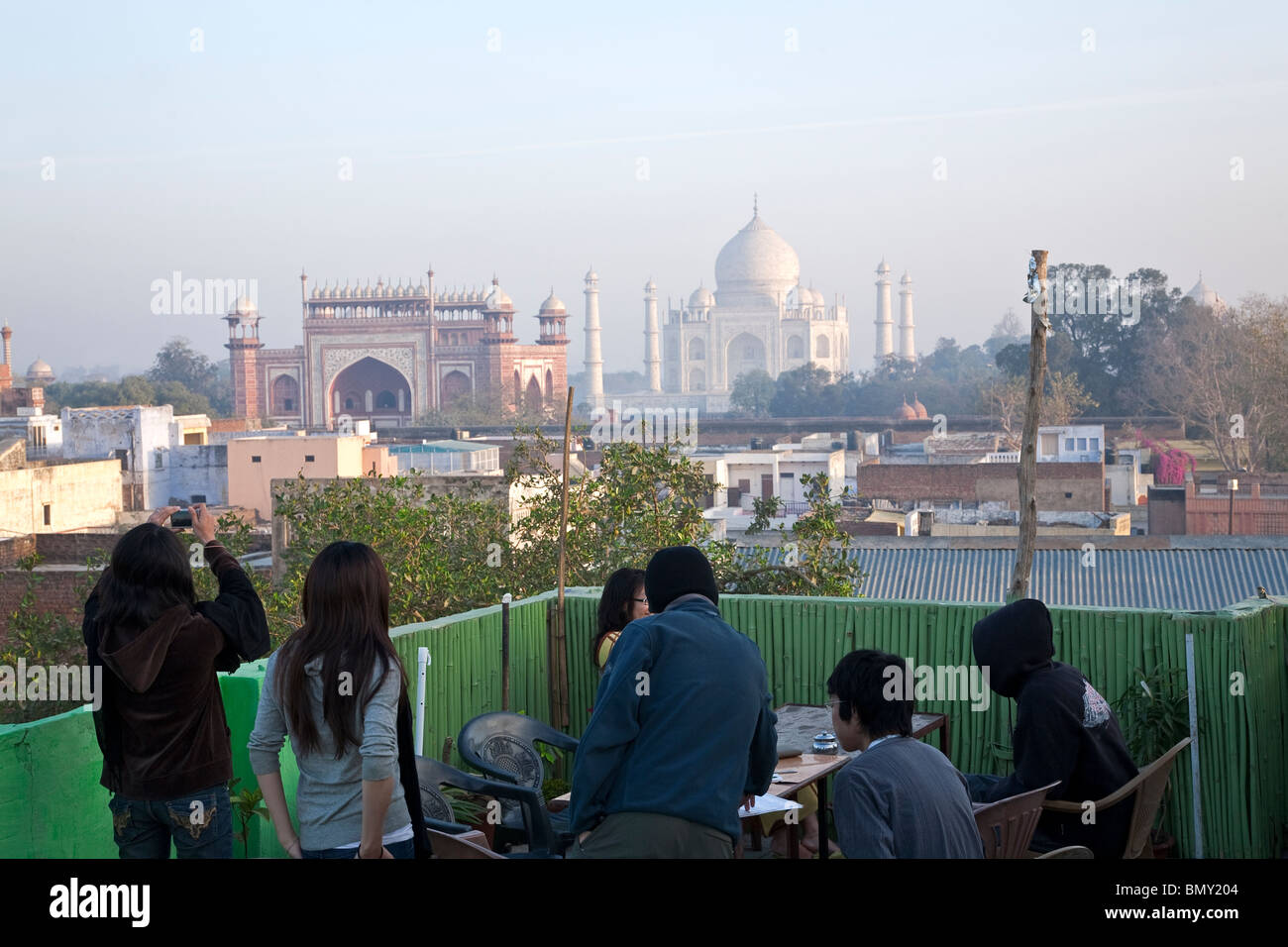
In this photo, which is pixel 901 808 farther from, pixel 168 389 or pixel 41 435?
pixel 168 389

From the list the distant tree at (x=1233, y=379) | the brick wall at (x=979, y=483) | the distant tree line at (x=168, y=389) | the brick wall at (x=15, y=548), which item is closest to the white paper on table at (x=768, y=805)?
the brick wall at (x=15, y=548)

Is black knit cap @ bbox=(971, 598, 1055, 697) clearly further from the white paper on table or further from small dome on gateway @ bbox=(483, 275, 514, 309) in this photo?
small dome on gateway @ bbox=(483, 275, 514, 309)

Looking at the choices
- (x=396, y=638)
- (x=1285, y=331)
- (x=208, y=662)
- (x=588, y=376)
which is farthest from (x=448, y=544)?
(x=588, y=376)

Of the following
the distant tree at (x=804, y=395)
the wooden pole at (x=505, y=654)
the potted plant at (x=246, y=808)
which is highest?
the distant tree at (x=804, y=395)

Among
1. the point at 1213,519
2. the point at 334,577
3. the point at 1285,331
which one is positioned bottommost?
the point at 1213,519

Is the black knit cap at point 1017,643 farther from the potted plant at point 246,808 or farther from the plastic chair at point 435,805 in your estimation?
the potted plant at point 246,808
